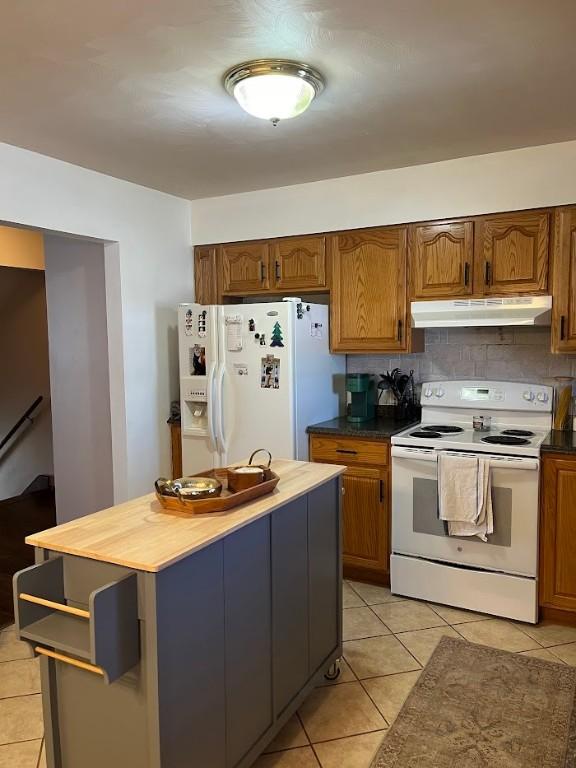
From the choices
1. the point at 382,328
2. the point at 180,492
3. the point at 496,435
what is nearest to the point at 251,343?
the point at 382,328

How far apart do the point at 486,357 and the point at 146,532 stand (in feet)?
8.53

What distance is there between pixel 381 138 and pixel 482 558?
224 cm

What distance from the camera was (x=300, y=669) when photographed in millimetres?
2227

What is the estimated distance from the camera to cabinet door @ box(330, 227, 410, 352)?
139 inches

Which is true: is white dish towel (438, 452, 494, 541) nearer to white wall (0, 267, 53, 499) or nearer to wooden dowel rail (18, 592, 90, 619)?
wooden dowel rail (18, 592, 90, 619)

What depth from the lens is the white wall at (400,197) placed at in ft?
10.2

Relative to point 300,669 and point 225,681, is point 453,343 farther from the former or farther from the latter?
point 225,681

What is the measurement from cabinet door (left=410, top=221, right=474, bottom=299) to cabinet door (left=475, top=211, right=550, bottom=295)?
0.07 metres

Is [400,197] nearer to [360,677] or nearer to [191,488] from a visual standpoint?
[191,488]

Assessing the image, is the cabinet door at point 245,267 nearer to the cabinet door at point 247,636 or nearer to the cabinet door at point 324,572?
the cabinet door at point 324,572

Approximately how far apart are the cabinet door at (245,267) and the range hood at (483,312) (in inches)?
43.3

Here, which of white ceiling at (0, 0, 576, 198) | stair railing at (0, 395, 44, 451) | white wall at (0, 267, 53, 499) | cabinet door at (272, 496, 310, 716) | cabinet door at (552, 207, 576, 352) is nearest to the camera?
white ceiling at (0, 0, 576, 198)

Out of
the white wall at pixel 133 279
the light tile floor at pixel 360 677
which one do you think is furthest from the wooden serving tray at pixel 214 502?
the white wall at pixel 133 279

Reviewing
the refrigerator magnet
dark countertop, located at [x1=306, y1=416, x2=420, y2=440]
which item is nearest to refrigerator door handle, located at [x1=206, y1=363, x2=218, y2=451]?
the refrigerator magnet
